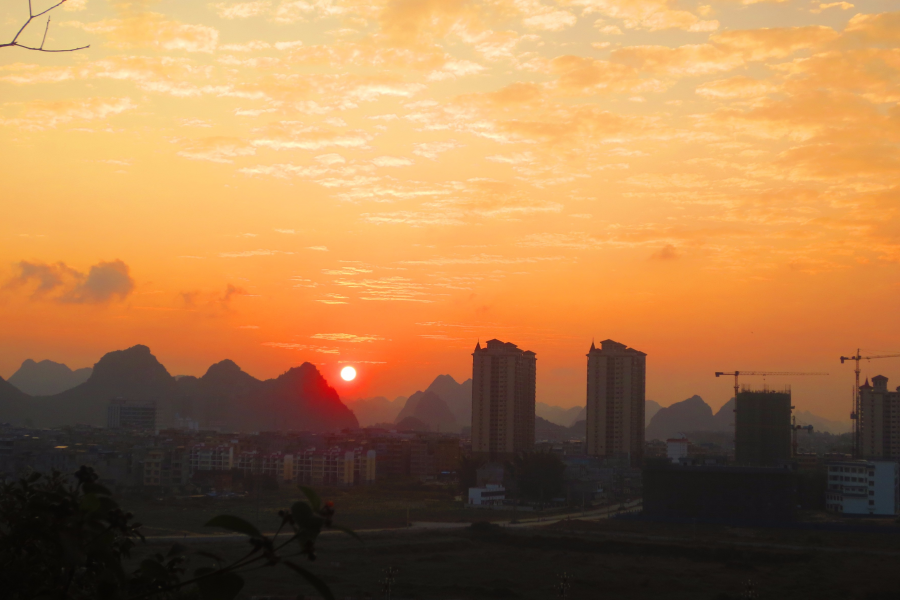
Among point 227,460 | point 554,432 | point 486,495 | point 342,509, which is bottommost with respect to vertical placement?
point 554,432

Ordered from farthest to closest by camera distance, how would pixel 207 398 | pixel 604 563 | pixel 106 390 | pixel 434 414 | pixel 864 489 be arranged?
pixel 434 414 → pixel 207 398 → pixel 106 390 → pixel 864 489 → pixel 604 563

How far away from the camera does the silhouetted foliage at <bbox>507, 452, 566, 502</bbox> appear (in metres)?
44.0

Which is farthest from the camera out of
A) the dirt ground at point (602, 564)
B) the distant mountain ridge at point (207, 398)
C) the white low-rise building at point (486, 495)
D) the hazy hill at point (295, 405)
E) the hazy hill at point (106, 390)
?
the hazy hill at point (295, 405)

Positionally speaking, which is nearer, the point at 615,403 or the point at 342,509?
the point at 342,509

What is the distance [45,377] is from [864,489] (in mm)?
195800

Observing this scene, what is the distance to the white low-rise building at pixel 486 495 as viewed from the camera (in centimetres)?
4147

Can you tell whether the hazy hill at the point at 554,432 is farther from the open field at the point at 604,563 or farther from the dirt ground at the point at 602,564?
the dirt ground at the point at 602,564

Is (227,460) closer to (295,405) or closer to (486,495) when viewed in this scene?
(486,495)

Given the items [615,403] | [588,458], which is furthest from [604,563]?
[615,403]

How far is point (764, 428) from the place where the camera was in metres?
53.6

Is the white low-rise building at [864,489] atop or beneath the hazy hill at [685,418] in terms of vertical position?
atop

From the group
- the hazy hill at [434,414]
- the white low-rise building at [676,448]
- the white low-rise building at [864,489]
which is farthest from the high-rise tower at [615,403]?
the hazy hill at [434,414]

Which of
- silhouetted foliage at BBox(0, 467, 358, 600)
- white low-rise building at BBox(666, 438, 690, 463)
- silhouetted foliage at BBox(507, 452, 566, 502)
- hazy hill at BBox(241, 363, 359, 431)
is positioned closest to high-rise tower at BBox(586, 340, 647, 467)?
white low-rise building at BBox(666, 438, 690, 463)

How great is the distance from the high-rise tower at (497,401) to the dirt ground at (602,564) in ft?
85.4
